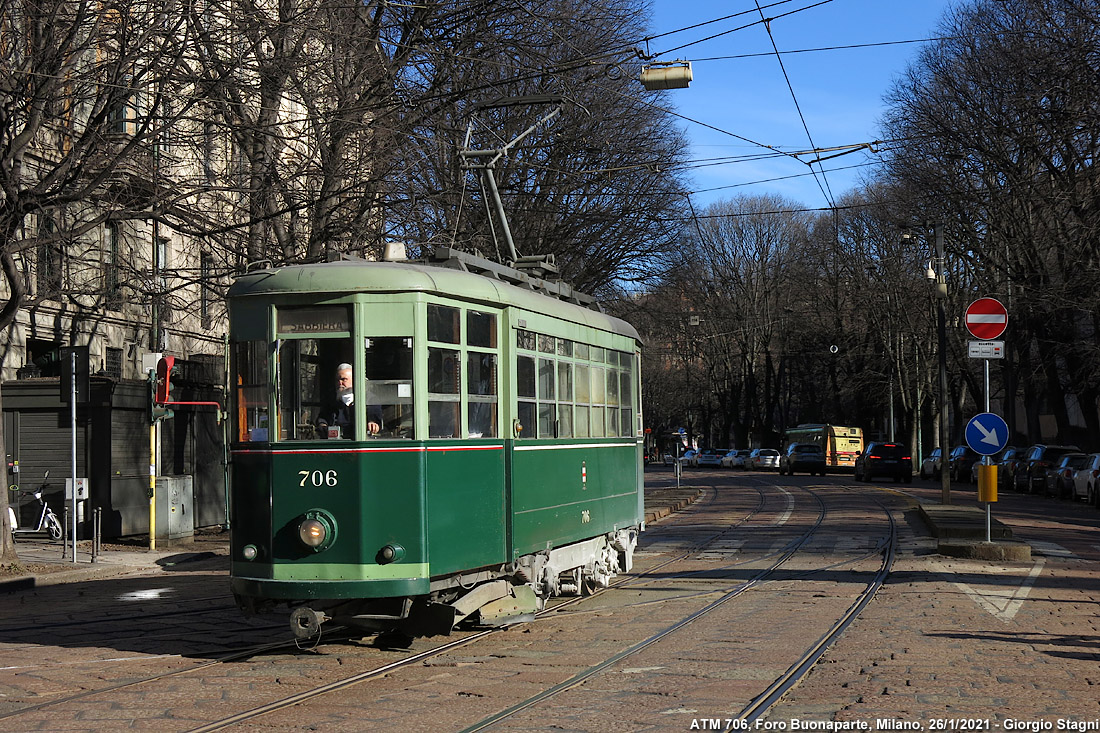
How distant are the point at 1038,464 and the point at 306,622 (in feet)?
109

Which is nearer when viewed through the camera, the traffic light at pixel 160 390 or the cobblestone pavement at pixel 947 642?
the cobblestone pavement at pixel 947 642

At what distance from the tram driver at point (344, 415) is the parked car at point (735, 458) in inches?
2503

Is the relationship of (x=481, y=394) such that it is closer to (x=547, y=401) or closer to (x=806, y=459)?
(x=547, y=401)

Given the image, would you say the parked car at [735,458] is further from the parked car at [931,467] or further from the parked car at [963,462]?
the parked car at [963,462]

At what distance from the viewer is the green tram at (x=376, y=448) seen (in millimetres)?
9195

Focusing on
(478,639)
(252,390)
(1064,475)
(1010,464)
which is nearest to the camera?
(252,390)

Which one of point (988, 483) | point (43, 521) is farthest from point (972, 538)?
point (43, 521)

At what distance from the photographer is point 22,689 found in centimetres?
844

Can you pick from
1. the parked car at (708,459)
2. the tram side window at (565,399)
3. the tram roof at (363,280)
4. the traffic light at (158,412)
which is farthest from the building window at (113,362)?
the parked car at (708,459)

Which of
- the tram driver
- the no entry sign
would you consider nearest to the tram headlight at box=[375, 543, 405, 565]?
the tram driver

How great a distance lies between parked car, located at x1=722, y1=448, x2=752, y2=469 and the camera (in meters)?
72.1

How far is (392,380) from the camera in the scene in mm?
9398

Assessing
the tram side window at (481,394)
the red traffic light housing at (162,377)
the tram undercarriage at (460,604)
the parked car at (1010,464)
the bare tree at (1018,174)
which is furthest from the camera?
the parked car at (1010,464)

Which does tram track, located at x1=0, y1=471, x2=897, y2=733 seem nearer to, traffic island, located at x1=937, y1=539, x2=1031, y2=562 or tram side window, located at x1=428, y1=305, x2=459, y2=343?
traffic island, located at x1=937, y1=539, x2=1031, y2=562
